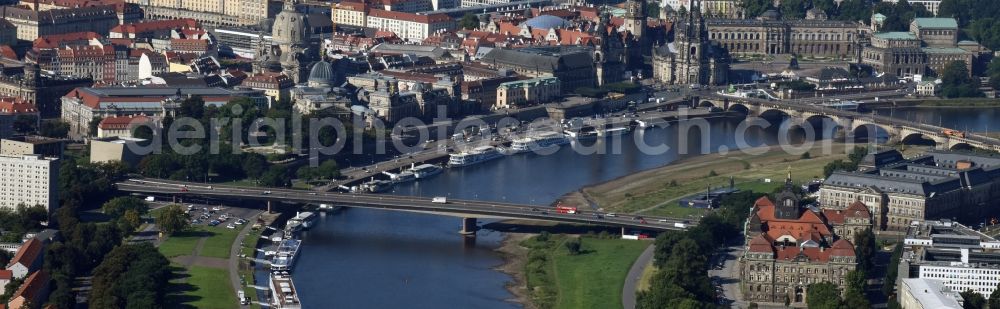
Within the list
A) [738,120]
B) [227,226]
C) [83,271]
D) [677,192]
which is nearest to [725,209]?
[677,192]

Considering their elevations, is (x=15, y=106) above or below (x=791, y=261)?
above

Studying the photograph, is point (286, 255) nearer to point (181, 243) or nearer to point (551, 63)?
point (181, 243)

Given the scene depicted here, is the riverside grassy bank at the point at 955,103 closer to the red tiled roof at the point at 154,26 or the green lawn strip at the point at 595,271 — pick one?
the red tiled roof at the point at 154,26

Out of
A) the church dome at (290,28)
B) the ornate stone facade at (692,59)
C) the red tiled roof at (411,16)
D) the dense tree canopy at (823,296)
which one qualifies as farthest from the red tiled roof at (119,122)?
the red tiled roof at (411,16)

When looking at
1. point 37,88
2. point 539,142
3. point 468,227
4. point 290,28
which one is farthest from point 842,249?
point 290,28

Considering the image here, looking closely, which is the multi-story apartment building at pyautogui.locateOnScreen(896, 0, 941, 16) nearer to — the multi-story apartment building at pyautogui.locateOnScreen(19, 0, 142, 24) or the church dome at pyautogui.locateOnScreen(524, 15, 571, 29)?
the church dome at pyautogui.locateOnScreen(524, 15, 571, 29)

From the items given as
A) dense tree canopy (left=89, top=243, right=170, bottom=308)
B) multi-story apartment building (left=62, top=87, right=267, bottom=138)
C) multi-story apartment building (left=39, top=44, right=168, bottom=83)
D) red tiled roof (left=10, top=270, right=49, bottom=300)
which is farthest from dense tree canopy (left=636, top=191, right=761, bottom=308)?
multi-story apartment building (left=39, top=44, right=168, bottom=83)
